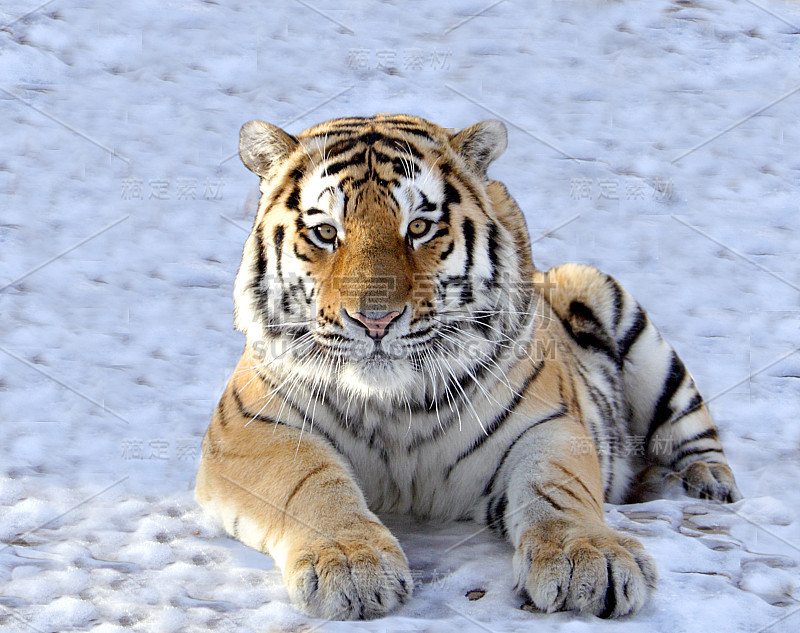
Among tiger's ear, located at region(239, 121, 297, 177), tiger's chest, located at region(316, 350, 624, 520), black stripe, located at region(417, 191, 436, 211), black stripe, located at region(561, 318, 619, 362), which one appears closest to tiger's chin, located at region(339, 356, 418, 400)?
tiger's chest, located at region(316, 350, 624, 520)

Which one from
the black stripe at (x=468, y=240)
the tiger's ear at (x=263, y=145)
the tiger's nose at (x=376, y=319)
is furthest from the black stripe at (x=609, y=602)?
the tiger's ear at (x=263, y=145)

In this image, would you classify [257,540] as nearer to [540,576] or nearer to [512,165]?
[540,576]

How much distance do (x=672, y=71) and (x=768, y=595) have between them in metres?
5.14

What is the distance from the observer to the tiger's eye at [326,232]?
2418 mm

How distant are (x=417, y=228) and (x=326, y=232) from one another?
226mm

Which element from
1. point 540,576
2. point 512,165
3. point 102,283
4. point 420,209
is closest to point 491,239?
point 420,209

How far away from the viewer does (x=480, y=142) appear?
2.71m

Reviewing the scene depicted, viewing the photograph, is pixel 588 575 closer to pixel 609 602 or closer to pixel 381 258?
pixel 609 602

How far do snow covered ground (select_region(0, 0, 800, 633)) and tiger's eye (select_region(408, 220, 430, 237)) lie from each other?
2.60 ft

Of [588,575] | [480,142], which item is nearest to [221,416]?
[480,142]

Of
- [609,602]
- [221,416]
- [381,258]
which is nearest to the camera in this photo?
[609,602]

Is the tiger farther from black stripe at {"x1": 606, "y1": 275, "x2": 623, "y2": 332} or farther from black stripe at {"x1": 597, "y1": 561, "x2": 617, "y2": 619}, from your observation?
black stripe at {"x1": 606, "y1": 275, "x2": 623, "y2": 332}

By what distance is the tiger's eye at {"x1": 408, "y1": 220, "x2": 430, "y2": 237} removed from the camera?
2.42 metres

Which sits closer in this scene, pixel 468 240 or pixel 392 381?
pixel 392 381
